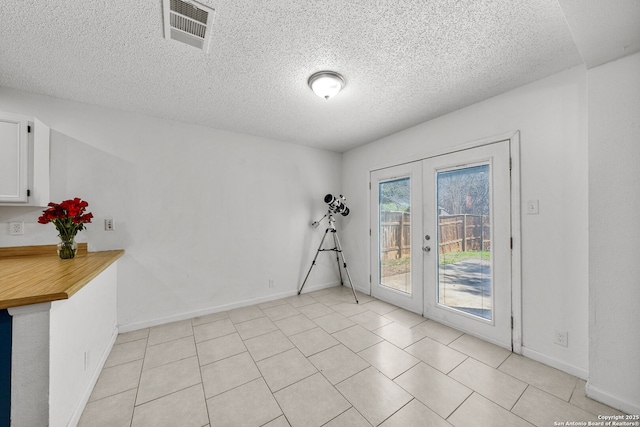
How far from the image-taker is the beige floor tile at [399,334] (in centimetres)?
235

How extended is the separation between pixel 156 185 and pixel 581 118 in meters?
4.14

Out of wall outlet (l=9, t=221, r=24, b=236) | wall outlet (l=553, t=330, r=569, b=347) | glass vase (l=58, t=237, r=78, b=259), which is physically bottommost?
wall outlet (l=553, t=330, r=569, b=347)

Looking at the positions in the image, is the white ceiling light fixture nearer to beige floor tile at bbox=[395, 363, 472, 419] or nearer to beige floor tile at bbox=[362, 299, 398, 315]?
beige floor tile at bbox=[395, 363, 472, 419]

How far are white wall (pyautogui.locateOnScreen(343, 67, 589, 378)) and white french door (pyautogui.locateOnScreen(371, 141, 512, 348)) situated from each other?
0.16 m

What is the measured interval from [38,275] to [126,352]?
3.85ft

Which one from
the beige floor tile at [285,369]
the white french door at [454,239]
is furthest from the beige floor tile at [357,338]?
the white french door at [454,239]

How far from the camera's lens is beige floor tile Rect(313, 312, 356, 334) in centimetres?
264

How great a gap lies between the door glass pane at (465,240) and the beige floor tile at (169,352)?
2781 mm

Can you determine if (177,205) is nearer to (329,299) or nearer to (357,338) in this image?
(329,299)

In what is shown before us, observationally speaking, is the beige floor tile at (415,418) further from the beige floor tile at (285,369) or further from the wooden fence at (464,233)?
the wooden fence at (464,233)

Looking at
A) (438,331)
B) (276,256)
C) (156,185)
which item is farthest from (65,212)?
(438,331)

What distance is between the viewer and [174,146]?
2.88 m

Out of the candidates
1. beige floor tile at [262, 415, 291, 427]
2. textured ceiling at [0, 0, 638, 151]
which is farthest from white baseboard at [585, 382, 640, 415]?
textured ceiling at [0, 0, 638, 151]

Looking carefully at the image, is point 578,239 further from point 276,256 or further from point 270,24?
point 276,256
